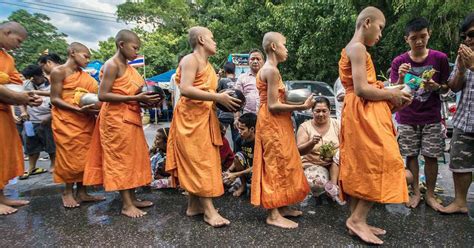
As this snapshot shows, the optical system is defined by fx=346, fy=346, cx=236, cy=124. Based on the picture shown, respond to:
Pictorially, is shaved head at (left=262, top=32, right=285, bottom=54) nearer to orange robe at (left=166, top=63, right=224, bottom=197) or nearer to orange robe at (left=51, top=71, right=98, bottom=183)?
orange robe at (left=166, top=63, right=224, bottom=197)

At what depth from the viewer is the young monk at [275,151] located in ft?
9.80

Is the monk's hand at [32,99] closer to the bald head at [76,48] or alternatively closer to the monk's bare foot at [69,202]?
the bald head at [76,48]

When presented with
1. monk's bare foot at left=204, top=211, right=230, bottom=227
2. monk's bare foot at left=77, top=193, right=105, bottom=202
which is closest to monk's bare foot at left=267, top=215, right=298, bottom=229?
monk's bare foot at left=204, top=211, right=230, bottom=227

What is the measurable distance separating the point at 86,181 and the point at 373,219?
284 centimetres

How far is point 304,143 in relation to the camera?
3648 mm

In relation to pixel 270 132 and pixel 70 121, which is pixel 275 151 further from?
pixel 70 121

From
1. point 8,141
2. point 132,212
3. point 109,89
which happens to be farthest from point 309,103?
point 8,141

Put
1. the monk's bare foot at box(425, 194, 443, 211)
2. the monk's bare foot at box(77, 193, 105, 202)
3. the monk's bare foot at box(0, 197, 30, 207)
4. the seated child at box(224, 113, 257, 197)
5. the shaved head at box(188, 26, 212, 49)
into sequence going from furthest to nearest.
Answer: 1. the seated child at box(224, 113, 257, 197)
2. the monk's bare foot at box(77, 193, 105, 202)
3. the monk's bare foot at box(0, 197, 30, 207)
4. the monk's bare foot at box(425, 194, 443, 211)
5. the shaved head at box(188, 26, 212, 49)

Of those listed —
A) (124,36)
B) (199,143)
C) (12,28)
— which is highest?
(12,28)

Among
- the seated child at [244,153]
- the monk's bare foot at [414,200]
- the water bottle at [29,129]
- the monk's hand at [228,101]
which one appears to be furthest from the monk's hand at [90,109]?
the monk's bare foot at [414,200]

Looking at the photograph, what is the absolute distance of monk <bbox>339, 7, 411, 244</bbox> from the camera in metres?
2.55

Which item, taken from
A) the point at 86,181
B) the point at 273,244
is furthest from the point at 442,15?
the point at 86,181

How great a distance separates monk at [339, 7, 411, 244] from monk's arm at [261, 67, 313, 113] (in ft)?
1.45

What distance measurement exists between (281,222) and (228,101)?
1.17 meters
